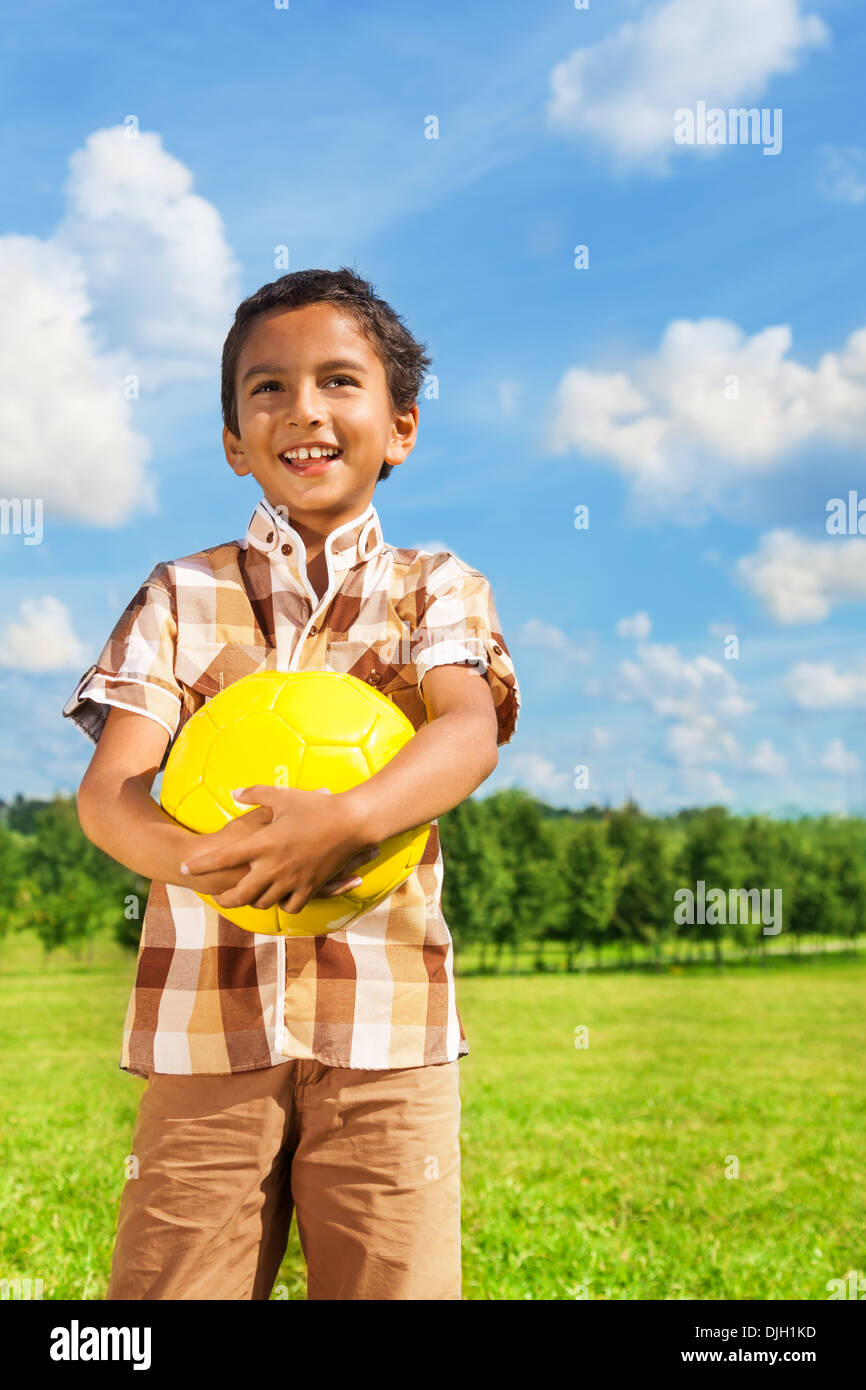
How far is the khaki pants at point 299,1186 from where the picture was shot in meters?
2.13

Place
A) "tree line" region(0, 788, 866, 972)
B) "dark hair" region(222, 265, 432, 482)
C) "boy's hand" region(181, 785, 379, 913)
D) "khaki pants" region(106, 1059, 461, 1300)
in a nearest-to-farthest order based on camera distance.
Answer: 1. "boy's hand" region(181, 785, 379, 913)
2. "khaki pants" region(106, 1059, 461, 1300)
3. "dark hair" region(222, 265, 432, 482)
4. "tree line" region(0, 788, 866, 972)

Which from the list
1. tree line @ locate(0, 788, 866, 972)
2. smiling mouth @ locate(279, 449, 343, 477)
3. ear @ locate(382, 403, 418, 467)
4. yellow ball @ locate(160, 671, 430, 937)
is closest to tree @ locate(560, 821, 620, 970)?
tree line @ locate(0, 788, 866, 972)

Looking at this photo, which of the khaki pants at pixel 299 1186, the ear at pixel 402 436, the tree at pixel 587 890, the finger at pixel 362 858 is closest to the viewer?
the finger at pixel 362 858

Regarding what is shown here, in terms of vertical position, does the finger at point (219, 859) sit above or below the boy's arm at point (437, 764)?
below

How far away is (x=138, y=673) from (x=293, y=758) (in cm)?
46

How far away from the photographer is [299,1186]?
2195 millimetres

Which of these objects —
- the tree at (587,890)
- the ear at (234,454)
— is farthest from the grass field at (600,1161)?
the tree at (587,890)

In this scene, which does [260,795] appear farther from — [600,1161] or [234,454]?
[600,1161]

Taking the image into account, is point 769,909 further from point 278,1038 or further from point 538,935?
point 278,1038

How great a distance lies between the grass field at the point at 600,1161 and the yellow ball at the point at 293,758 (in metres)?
3.04

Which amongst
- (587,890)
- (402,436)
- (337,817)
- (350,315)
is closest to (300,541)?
(402,436)

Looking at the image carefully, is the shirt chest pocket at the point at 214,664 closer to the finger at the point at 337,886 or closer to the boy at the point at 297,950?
the boy at the point at 297,950

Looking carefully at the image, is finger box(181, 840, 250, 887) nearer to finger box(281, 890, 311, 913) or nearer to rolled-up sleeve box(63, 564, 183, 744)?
finger box(281, 890, 311, 913)

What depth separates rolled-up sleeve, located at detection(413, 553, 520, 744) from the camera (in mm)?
2176
